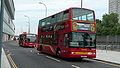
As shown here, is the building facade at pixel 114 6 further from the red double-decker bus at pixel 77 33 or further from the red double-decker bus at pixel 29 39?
the red double-decker bus at pixel 77 33

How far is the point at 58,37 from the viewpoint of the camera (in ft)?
60.2

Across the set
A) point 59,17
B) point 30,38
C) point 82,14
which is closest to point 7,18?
point 30,38

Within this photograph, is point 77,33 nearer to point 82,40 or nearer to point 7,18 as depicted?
point 82,40

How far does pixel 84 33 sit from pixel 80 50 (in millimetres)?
1344

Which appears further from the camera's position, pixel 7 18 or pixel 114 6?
pixel 114 6

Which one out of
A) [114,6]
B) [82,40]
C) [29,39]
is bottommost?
[82,40]

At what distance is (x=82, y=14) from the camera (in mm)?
16781

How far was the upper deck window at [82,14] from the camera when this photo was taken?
1639cm

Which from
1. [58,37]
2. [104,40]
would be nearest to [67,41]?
[58,37]

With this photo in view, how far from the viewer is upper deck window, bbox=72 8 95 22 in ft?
53.8

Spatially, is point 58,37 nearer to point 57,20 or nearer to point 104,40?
point 57,20

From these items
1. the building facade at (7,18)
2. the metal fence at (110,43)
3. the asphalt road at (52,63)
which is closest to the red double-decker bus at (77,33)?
the asphalt road at (52,63)

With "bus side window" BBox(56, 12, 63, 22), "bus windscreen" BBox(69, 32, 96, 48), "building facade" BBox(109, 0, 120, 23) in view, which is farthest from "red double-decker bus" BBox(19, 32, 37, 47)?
"building facade" BBox(109, 0, 120, 23)

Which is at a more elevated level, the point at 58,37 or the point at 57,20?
the point at 57,20
